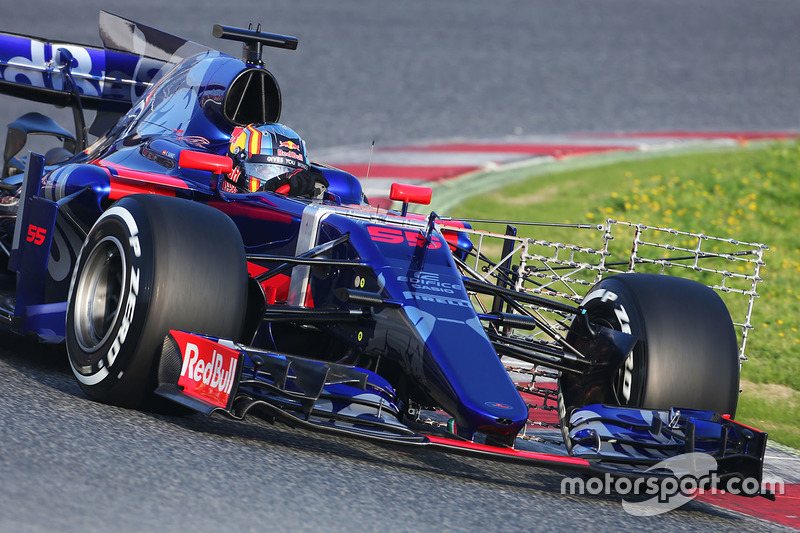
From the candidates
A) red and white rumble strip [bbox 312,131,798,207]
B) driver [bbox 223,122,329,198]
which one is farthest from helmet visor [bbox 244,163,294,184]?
red and white rumble strip [bbox 312,131,798,207]

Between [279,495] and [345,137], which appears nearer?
[279,495]

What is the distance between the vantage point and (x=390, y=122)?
16.1m

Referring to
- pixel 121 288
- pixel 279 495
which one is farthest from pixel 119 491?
pixel 121 288

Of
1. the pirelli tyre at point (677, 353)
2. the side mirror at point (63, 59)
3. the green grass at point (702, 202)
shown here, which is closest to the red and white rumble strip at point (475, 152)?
the green grass at point (702, 202)

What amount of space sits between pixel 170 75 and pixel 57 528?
153 inches

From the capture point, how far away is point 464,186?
12.6 metres

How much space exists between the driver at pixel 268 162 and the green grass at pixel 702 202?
3907mm

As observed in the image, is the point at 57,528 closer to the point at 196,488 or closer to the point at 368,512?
the point at 196,488

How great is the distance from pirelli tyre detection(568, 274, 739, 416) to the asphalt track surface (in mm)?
521

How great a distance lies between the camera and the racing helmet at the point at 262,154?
6.08m

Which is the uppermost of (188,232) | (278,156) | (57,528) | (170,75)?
(170,75)

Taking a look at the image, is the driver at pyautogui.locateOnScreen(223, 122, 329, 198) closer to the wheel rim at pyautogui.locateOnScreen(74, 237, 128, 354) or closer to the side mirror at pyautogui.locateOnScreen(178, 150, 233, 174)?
the side mirror at pyautogui.locateOnScreen(178, 150, 233, 174)

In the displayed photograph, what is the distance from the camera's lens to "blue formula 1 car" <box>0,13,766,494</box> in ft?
14.7

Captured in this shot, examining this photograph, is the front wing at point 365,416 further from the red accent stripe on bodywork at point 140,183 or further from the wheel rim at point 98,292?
the red accent stripe on bodywork at point 140,183
